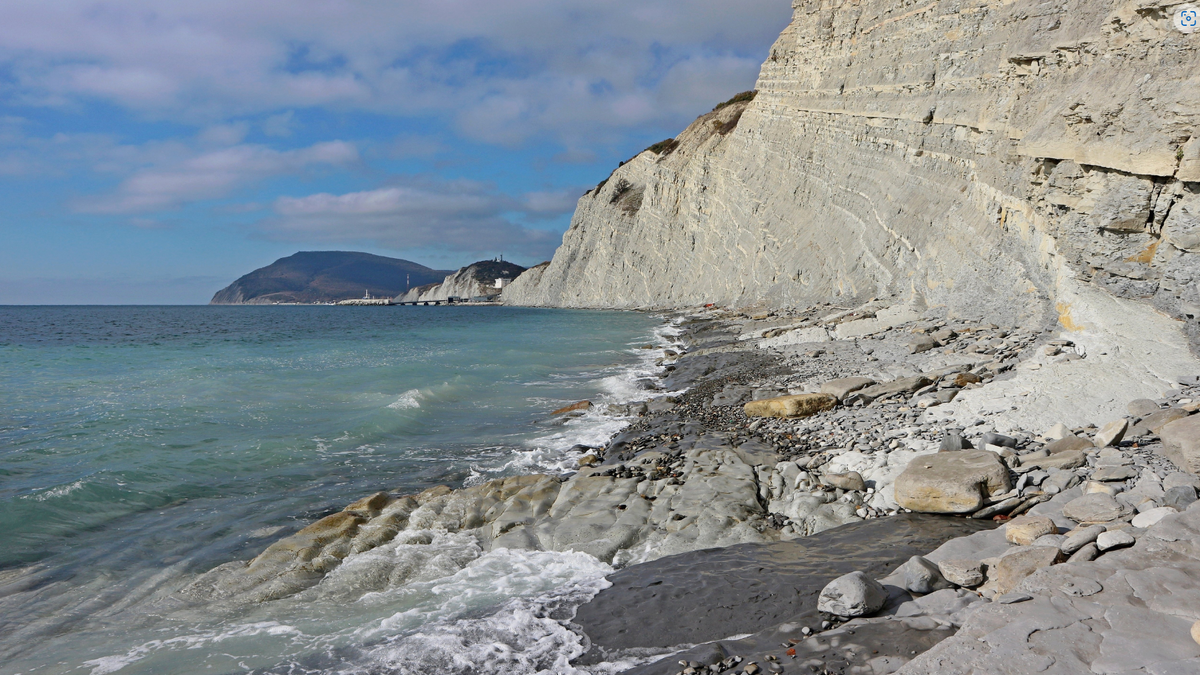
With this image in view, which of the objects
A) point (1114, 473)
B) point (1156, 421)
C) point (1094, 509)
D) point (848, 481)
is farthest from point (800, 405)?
point (1094, 509)

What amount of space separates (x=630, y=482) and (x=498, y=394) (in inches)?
395

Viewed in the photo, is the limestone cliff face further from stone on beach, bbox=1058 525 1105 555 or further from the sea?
the sea

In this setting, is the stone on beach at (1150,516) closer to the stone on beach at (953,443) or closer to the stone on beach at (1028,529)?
the stone on beach at (1028,529)

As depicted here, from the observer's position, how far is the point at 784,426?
1043cm

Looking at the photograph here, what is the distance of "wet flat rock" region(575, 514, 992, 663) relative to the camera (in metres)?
5.04

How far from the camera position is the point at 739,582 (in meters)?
5.62

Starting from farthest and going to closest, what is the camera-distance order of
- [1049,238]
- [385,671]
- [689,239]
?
[689,239]
[1049,238]
[385,671]

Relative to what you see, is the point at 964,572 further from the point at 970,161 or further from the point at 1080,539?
the point at 970,161

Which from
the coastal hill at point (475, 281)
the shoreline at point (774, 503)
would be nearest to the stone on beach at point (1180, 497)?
the shoreline at point (774, 503)

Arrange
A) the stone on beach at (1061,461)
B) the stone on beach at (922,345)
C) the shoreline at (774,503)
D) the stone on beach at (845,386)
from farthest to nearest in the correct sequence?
1. the stone on beach at (922,345)
2. the stone on beach at (845,386)
3. the stone on beach at (1061,461)
4. the shoreline at (774,503)

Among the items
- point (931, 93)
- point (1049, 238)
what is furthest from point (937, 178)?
point (1049, 238)

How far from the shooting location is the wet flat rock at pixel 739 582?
5.04 meters

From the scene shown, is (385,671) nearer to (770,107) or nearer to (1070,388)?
(1070,388)

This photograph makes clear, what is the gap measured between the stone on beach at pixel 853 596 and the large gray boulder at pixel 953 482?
6.76 ft
